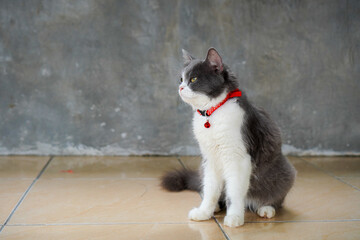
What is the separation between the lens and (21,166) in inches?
120

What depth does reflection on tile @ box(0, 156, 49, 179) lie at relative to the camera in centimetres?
282

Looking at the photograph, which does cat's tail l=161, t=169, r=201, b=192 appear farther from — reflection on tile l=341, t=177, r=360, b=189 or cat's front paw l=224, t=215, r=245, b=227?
reflection on tile l=341, t=177, r=360, b=189

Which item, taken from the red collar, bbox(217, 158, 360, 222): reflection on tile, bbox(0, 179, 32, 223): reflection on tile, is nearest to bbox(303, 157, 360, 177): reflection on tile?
bbox(217, 158, 360, 222): reflection on tile

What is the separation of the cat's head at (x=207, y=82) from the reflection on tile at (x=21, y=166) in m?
1.47

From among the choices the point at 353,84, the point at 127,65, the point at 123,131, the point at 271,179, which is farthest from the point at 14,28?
the point at 353,84

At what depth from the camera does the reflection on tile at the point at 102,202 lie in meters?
2.05

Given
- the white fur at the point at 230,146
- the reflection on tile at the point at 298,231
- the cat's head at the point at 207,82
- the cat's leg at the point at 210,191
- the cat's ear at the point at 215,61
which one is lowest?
the reflection on tile at the point at 298,231

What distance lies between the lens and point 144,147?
3.49 m

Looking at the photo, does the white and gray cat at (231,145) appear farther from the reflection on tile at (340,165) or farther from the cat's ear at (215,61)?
the reflection on tile at (340,165)

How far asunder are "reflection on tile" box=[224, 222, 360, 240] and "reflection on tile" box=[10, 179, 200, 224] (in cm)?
32

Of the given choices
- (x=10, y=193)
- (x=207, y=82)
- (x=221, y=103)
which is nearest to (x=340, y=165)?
(x=221, y=103)

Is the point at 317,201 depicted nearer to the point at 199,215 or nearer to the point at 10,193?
the point at 199,215

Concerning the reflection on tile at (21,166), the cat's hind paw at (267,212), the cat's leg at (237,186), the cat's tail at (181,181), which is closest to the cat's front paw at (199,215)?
the cat's leg at (237,186)

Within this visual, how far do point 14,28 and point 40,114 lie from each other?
74 centimetres
